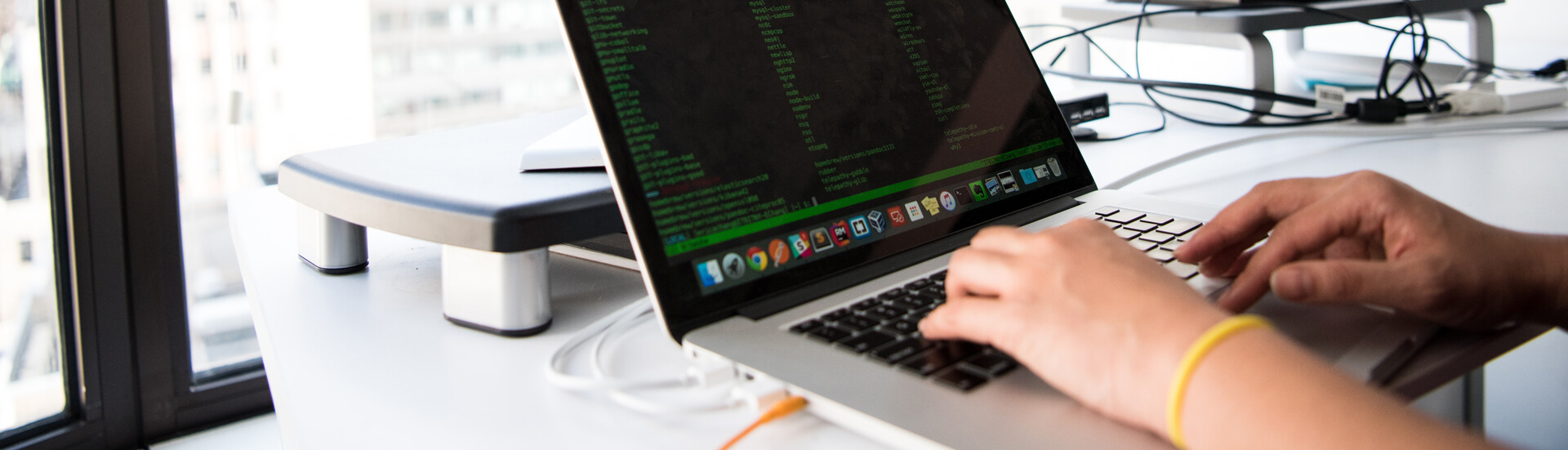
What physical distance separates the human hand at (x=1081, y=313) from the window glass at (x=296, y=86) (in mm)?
1514

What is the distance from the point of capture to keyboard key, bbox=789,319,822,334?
1.50 ft

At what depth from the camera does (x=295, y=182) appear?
63cm

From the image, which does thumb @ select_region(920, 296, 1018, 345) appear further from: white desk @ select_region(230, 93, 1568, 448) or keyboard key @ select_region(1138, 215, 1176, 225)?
keyboard key @ select_region(1138, 215, 1176, 225)

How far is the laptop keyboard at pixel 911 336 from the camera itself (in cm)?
40

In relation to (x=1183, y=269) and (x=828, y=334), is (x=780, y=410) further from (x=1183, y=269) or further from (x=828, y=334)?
(x=1183, y=269)

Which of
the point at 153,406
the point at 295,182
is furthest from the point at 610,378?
the point at 153,406

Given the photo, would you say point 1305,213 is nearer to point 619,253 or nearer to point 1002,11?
point 1002,11

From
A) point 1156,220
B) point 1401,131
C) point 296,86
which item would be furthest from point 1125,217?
point 296,86

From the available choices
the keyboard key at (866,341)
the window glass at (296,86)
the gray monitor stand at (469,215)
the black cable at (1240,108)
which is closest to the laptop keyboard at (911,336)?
the keyboard key at (866,341)

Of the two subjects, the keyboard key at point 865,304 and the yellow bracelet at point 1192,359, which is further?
the keyboard key at point 865,304

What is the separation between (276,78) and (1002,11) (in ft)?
5.19

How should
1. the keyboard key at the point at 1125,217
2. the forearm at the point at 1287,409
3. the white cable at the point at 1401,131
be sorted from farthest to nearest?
the white cable at the point at 1401,131 → the keyboard key at the point at 1125,217 → the forearm at the point at 1287,409

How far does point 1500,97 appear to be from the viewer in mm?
1183

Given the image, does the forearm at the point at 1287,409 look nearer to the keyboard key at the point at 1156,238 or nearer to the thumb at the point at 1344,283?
the thumb at the point at 1344,283
